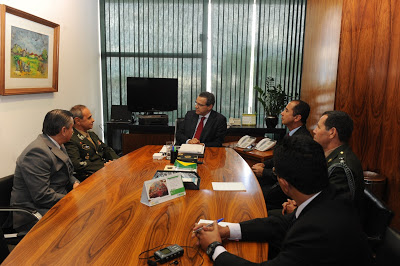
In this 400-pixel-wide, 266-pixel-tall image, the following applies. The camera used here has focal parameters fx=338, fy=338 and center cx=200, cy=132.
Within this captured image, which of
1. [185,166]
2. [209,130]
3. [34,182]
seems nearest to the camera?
[34,182]

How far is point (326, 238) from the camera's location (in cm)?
118

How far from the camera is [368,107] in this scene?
3664 mm

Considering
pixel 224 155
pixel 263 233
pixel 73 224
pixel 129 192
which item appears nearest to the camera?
pixel 263 233

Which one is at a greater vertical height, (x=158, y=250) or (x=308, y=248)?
(x=308, y=248)

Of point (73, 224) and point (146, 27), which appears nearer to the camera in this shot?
point (73, 224)

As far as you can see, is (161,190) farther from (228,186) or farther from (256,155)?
(256,155)

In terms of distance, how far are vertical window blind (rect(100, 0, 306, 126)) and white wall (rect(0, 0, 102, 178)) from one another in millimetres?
329

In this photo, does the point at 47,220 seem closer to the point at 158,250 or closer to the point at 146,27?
the point at 158,250

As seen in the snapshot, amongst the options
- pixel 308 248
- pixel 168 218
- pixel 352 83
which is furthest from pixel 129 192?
pixel 352 83

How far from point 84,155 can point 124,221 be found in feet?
6.01

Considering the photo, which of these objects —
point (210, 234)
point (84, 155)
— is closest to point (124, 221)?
point (210, 234)

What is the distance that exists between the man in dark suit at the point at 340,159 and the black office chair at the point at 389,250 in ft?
1.44

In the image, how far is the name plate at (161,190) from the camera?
2.03m

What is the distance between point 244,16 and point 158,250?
4.86 meters
